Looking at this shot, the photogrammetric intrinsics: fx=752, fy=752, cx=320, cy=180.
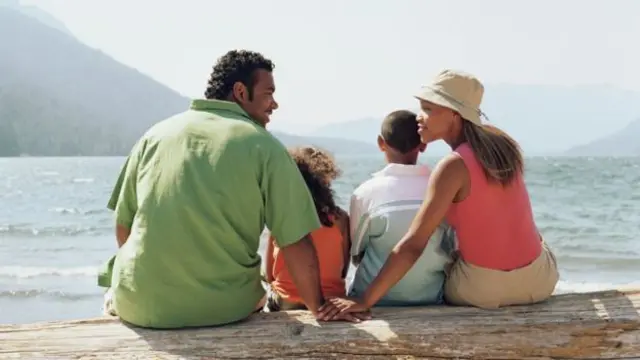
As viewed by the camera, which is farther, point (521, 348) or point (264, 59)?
point (264, 59)

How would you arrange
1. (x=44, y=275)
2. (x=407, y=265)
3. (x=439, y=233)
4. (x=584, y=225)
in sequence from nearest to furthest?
(x=407, y=265) < (x=439, y=233) < (x=44, y=275) < (x=584, y=225)

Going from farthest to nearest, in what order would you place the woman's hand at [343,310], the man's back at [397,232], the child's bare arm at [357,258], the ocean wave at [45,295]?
the ocean wave at [45,295] → the child's bare arm at [357,258] → the man's back at [397,232] → the woman's hand at [343,310]

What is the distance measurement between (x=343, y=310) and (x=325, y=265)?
0.58 meters

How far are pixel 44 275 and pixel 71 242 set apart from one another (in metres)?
5.02

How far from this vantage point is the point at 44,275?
11055 mm

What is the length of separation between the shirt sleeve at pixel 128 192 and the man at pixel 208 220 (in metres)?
0.02

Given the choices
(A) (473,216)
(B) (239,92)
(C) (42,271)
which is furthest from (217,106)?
(C) (42,271)

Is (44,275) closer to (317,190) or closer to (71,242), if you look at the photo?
(71,242)

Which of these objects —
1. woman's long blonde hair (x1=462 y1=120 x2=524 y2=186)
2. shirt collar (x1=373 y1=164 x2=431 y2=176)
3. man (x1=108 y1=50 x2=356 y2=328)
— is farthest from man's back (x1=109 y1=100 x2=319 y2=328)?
woman's long blonde hair (x1=462 y1=120 x2=524 y2=186)

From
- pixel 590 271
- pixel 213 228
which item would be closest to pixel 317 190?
pixel 213 228

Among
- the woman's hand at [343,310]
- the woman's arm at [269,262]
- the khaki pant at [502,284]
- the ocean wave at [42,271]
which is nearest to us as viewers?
the woman's hand at [343,310]

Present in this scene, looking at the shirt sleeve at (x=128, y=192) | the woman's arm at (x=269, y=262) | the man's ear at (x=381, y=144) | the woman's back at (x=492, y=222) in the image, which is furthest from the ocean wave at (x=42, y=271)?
the woman's back at (x=492, y=222)

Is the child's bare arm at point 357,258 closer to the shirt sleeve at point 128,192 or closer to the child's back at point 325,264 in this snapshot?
the child's back at point 325,264

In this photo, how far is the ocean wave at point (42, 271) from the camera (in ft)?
36.1
